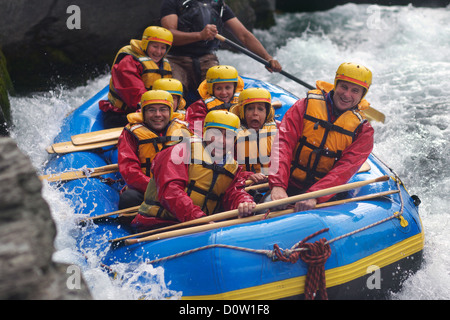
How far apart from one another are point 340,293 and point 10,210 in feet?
6.04

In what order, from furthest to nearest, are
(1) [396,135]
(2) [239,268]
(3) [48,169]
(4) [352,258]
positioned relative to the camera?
(1) [396,135] < (3) [48,169] < (4) [352,258] < (2) [239,268]

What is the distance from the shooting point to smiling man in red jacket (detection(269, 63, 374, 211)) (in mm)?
3158

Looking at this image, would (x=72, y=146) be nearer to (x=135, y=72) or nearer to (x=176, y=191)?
(x=135, y=72)

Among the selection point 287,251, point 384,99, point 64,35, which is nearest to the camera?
point 287,251

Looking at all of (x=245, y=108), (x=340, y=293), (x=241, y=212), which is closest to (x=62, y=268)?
(x=241, y=212)

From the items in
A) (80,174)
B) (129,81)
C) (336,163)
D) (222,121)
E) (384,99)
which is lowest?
(384,99)

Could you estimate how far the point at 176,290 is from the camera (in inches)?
101

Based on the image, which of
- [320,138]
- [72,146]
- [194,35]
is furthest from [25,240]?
[194,35]

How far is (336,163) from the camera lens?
10.7 ft

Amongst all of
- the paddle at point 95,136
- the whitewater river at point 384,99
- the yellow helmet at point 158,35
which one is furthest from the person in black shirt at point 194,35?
the whitewater river at point 384,99

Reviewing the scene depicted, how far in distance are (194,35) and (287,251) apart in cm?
280

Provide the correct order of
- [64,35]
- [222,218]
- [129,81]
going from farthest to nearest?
1. [64,35]
2. [129,81]
3. [222,218]
